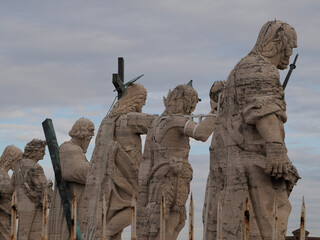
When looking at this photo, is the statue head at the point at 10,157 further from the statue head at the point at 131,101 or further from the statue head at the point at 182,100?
the statue head at the point at 182,100

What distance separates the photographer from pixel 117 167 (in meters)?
20.1

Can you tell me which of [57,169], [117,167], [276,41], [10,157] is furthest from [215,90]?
[10,157]

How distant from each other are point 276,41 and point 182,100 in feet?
12.2

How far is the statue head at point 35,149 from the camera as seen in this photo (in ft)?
74.3

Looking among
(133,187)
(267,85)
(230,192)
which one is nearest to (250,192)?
(230,192)

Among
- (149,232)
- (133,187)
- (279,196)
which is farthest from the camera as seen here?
(133,187)

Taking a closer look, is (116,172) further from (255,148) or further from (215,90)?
(255,148)

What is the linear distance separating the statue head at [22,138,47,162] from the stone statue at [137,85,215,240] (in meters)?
4.93

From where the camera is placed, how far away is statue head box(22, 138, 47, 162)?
22.7 meters

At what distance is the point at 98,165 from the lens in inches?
797

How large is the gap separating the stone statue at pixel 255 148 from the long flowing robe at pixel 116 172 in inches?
212

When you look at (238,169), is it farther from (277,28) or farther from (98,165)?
(98,165)

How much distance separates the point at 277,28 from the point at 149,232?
15.5 feet

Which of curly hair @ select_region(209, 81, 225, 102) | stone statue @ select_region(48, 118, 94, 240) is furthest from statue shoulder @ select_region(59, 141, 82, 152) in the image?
curly hair @ select_region(209, 81, 225, 102)
